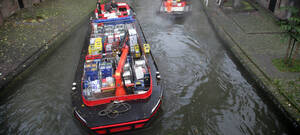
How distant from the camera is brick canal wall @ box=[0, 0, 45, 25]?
19.5 meters

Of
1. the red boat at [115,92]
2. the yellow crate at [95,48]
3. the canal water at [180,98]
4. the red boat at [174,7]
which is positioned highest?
the red boat at [174,7]

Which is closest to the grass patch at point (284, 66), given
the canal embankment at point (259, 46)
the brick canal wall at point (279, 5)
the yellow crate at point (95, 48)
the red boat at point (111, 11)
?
the canal embankment at point (259, 46)

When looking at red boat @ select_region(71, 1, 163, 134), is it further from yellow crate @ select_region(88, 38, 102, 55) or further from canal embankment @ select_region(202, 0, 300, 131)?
canal embankment @ select_region(202, 0, 300, 131)

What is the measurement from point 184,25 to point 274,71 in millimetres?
10516

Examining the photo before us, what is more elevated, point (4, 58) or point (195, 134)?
point (4, 58)

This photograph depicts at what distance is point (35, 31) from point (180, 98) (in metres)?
14.1

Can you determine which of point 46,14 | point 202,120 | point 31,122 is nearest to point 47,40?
point 46,14

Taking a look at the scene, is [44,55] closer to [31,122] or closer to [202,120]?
[31,122]

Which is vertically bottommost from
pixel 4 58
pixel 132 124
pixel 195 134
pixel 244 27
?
pixel 195 134

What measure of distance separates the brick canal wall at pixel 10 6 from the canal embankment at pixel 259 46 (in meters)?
19.9

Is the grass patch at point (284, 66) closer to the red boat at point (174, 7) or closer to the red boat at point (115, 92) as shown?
the red boat at point (115, 92)

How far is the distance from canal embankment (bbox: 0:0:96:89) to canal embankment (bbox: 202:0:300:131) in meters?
13.9

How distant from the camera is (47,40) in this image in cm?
1670

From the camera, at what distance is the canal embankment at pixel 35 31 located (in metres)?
13.8
